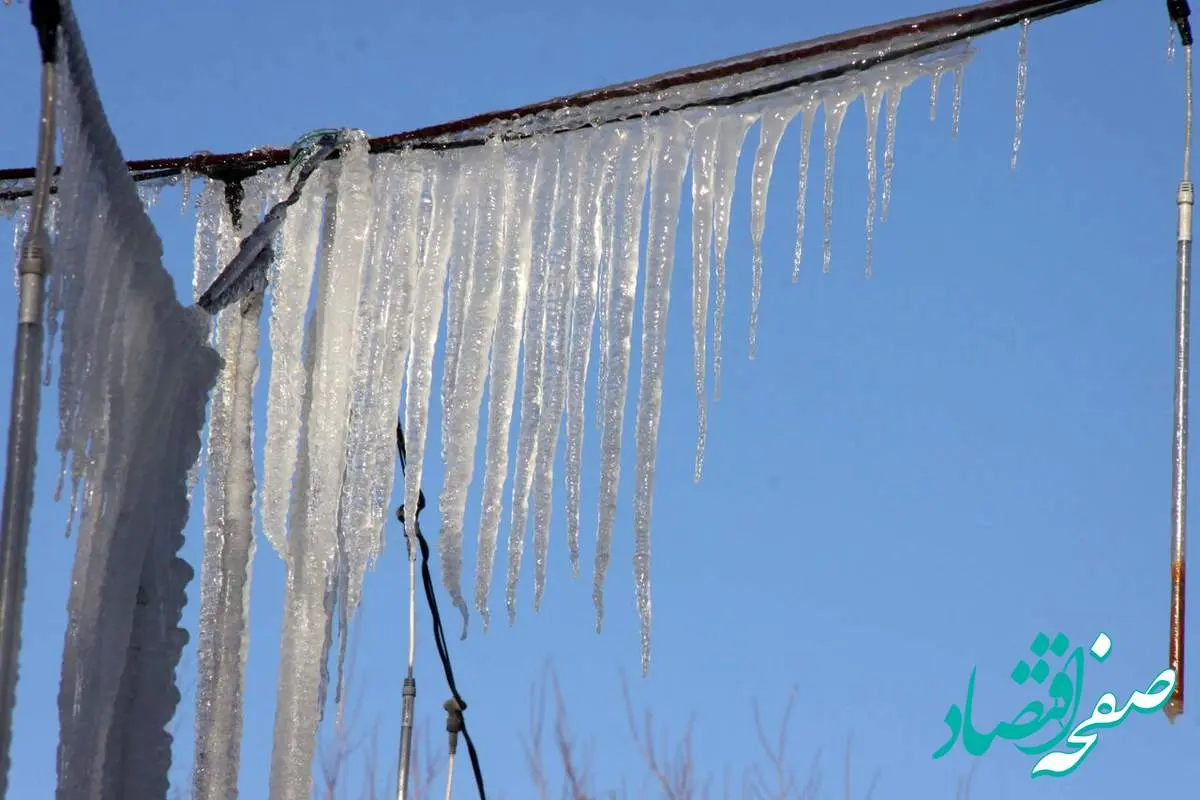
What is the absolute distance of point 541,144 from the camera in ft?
15.4

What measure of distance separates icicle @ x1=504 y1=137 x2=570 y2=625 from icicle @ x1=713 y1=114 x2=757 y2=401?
1.50ft

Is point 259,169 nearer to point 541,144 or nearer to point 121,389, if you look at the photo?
point 541,144

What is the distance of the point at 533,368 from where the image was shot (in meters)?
4.75

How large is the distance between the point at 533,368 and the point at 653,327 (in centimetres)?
36

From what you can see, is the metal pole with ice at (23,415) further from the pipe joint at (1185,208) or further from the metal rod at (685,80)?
the pipe joint at (1185,208)

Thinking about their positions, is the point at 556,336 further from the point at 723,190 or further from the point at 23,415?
the point at 23,415

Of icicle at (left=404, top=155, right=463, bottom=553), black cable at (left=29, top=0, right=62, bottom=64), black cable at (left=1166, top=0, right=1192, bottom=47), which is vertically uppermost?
black cable at (left=1166, top=0, right=1192, bottom=47)

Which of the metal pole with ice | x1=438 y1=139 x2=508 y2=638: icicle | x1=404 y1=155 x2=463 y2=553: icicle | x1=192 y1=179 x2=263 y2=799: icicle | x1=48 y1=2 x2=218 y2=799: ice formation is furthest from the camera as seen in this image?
x1=404 y1=155 x2=463 y2=553: icicle

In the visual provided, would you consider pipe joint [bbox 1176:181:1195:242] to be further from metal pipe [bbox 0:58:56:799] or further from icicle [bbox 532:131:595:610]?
metal pipe [bbox 0:58:56:799]

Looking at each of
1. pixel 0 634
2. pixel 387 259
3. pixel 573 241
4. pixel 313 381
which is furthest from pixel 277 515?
pixel 0 634

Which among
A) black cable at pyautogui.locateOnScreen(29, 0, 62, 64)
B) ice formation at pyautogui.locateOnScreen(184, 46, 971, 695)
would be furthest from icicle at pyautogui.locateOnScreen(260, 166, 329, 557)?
black cable at pyautogui.locateOnScreen(29, 0, 62, 64)

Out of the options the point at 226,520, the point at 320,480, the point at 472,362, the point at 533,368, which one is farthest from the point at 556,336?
the point at 226,520

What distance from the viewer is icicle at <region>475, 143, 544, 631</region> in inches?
186

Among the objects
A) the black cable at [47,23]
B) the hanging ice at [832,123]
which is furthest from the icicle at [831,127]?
the black cable at [47,23]
